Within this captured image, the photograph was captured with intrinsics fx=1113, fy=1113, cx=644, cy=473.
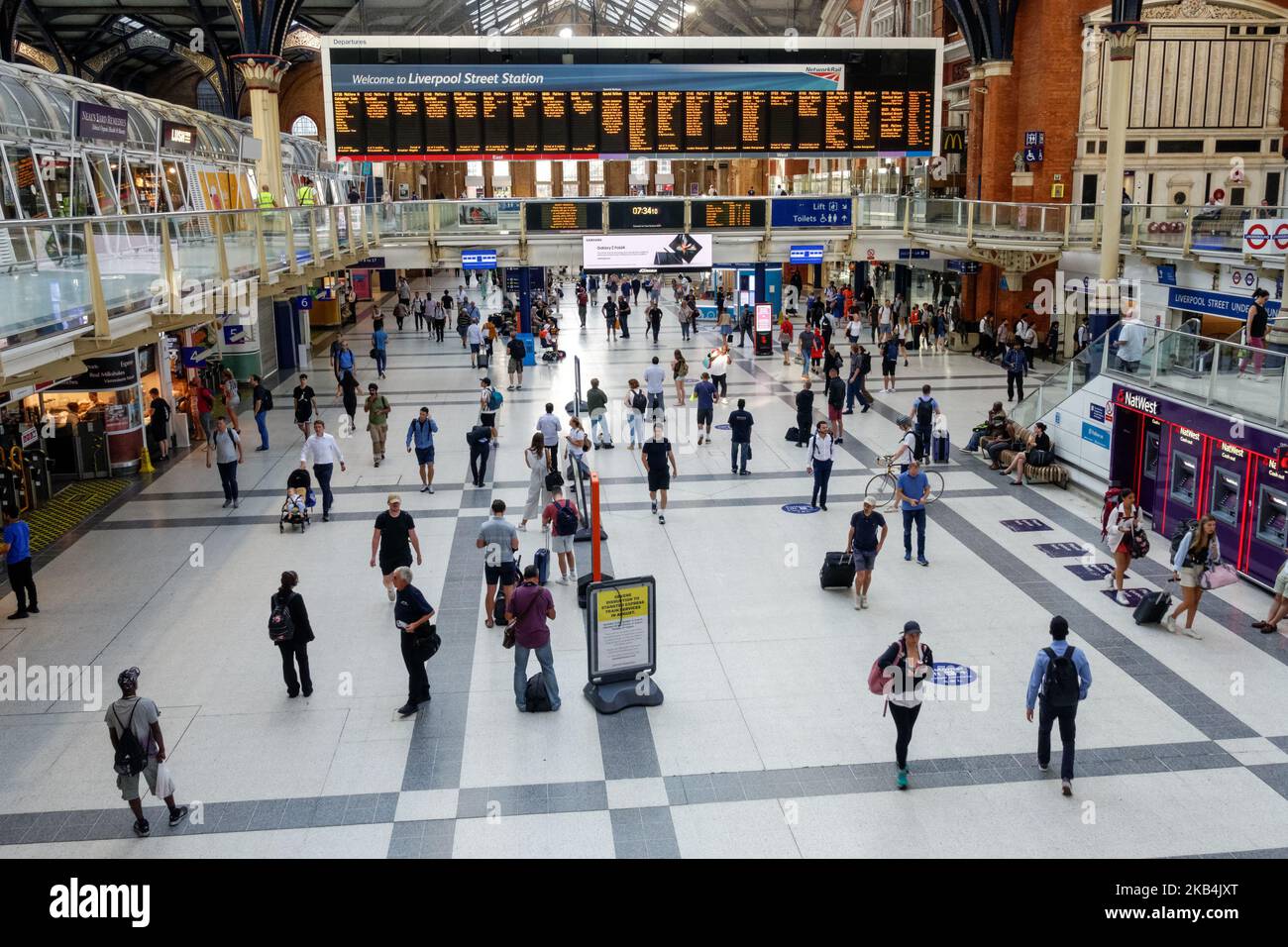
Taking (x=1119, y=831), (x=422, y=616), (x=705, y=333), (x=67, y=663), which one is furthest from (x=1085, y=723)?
(x=705, y=333)

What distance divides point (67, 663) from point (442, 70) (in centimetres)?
1978

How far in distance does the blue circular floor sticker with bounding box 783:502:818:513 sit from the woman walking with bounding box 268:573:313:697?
836 cm

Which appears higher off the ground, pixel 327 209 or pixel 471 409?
pixel 327 209

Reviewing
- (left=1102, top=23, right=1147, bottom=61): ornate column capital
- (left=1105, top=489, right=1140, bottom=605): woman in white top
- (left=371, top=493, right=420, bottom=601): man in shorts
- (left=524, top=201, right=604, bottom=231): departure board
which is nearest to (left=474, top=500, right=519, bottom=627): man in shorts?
(left=371, top=493, right=420, bottom=601): man in shorts

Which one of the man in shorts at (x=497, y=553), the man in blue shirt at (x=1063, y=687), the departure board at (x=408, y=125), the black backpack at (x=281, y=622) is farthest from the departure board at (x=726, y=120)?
the man in blue shirt at (x=1063, y=687)

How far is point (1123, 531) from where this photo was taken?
43.0ft

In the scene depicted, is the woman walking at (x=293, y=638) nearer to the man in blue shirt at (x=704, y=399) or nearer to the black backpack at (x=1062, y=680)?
the black backpack at (x=1062, y=680)

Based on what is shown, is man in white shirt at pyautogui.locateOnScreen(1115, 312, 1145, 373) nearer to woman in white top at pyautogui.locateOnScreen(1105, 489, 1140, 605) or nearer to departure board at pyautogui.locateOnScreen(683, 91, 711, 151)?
woman in white top at pyautogui.locateOnScreen(1105, 489, 1140, 605)

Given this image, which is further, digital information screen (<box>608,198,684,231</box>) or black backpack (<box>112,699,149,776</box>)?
digital information screen (<box>608,198,684,231</box>)

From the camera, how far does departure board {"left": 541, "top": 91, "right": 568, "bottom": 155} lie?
27.8m

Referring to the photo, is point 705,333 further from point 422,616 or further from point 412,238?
point 422,616

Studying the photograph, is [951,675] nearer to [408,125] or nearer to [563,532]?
[563,532]

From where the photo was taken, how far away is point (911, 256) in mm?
31578

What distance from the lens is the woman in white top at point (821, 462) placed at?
1606 cm
